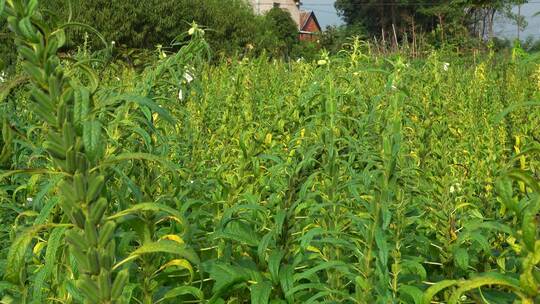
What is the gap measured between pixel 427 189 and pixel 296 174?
0.43m

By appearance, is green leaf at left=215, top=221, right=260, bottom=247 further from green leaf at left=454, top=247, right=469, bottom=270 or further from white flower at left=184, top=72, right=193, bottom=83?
white flower at left=184, top=72, right=193, bottom=83

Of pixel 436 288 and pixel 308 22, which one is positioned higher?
pixel 436 288

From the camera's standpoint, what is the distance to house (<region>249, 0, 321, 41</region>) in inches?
2164

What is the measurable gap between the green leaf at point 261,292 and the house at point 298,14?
52601 mm

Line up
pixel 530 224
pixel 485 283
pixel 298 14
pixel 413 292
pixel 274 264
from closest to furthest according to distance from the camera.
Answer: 1. pixel 530 224
2. pixel 485 283
3. pixel 413 292
4. pixel 274 264
5. pixel 298 14

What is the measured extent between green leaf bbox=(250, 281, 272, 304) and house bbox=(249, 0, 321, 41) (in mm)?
52601

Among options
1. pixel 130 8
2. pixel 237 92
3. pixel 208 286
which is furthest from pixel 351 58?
pixel 130 8

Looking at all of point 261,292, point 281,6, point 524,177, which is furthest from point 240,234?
point 281,6

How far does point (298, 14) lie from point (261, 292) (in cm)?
6092

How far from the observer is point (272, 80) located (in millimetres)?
6098

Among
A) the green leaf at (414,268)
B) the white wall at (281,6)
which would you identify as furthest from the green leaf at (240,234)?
the white wall at (281,6)

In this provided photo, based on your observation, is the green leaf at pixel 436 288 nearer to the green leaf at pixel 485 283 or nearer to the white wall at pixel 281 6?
the green leaf at pixel 485 283

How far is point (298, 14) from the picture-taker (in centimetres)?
6122

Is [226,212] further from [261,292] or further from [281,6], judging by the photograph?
[281,6]
